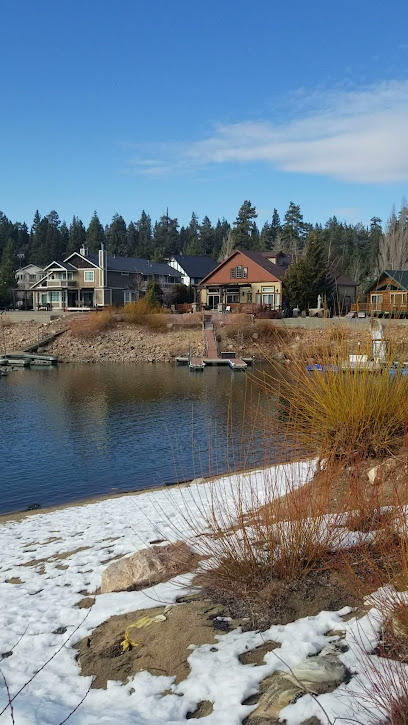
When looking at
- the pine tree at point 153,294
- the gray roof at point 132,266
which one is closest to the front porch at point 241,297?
the pine tree at point 153,294

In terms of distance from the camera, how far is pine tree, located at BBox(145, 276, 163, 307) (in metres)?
59.9

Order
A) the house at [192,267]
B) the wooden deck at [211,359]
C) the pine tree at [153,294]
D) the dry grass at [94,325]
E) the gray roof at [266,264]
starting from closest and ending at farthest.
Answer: the wooden deck at [211,359]
the dry grass at [94,325]
the pine tree at [153,294]
the gray roof at [266,264]
the house at [192,267]

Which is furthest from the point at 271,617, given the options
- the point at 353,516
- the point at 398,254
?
the point at 398,254

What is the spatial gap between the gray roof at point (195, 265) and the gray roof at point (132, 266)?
3.17m

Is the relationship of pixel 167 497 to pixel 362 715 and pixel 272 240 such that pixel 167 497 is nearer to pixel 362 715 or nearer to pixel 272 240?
pixel 362 715

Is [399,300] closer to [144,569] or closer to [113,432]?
[113,432]

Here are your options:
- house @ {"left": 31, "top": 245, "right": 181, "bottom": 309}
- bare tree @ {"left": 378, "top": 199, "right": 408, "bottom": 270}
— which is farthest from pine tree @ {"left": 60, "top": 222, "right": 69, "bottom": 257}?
bare tree @ {"left": 378, "top": 199, "right": 408, "bottom": 270}

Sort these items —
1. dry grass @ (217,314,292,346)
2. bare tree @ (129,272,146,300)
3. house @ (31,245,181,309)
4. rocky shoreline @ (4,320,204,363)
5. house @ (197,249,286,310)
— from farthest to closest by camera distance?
bare tree @ (129,272,146,300), house @ (31,245,181,309), house @ (197,249,286,310), dry grass @ (217,314,292,346), rocky shoreline @ (4,320,204,363)

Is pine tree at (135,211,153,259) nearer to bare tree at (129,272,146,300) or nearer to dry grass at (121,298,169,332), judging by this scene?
bare tree at (129,272,146,300)

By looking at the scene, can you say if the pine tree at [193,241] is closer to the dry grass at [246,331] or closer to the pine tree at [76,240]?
the pine tree at [76,240]

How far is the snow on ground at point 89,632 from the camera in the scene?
3736 millimetres

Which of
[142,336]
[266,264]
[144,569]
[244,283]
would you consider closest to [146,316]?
[142,336]

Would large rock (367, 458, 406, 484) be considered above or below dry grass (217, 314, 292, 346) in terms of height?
below

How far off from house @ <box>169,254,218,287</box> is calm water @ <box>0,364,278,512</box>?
42969 mm
